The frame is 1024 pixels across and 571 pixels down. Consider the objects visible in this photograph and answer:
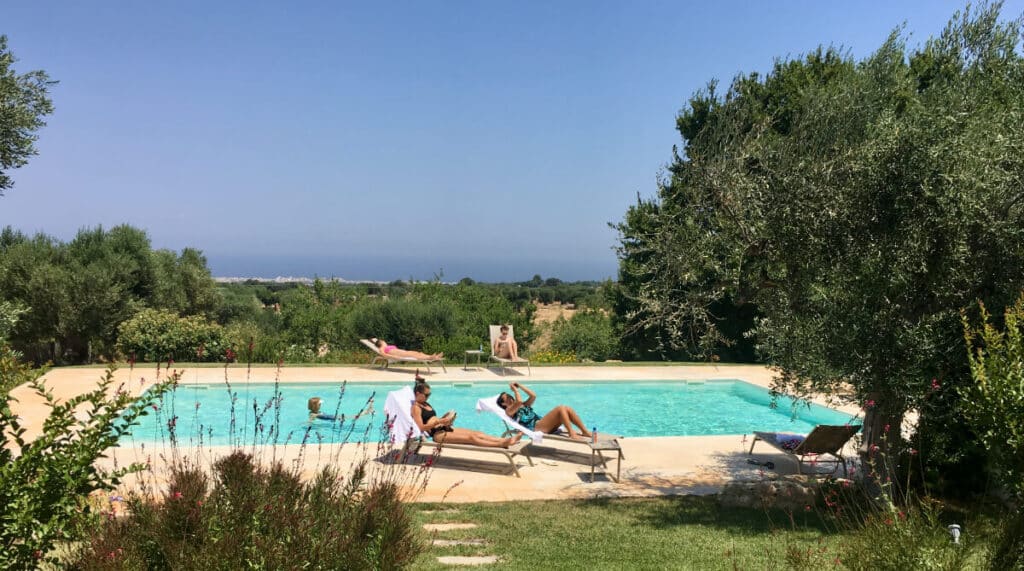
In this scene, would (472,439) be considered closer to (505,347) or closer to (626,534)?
(626,534)

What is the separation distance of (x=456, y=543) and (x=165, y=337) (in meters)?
13.0

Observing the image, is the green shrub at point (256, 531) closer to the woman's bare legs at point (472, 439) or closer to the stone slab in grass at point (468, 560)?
the stone slab in grass at point (468, 560)

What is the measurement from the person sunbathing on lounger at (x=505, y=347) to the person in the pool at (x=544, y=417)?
275 inches

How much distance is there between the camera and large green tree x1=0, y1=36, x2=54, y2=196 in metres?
8.61

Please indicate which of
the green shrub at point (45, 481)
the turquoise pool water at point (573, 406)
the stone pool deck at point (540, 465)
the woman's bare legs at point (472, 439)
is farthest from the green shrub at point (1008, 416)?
the turquoise pool water at point (573, 406)

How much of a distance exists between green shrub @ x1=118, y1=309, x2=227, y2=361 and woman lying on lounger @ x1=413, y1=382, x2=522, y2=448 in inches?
359

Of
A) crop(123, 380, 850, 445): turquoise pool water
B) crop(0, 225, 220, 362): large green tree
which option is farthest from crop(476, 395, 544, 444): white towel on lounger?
crop(0, 225, 220, 362): large green tree

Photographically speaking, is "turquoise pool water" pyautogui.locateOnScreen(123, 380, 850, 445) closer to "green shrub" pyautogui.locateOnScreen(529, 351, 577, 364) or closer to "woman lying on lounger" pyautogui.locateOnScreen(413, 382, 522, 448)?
A: "woman lying on lounger" pyautogui.locateOnScreen(413, 382, 522, 448)

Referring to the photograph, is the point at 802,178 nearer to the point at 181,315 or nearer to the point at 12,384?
the point at 12,384

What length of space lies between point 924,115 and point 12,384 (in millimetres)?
6328

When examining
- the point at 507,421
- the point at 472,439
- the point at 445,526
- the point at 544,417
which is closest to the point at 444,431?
the point at 472,439

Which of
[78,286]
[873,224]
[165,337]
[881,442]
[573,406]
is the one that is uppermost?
[873,224]

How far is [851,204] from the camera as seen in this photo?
220 inches

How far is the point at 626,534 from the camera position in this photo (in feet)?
18.7
